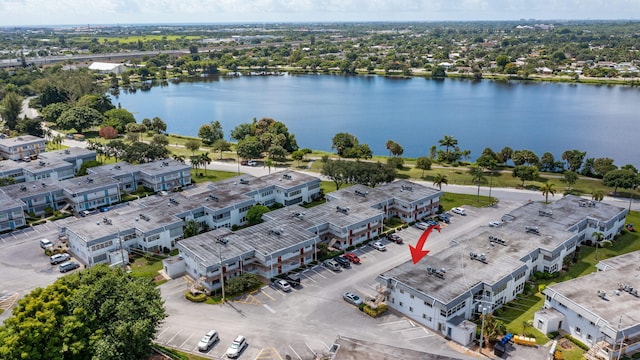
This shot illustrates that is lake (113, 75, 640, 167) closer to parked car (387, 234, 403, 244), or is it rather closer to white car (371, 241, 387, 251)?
parked car (387, 234, 403, 244)

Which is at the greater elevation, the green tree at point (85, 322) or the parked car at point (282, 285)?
the green tree at point (85, 322)

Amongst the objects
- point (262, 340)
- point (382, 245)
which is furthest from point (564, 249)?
point (262, 340)

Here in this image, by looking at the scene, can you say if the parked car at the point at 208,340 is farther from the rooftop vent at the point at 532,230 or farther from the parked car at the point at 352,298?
the rooftop vent at the point at 532,230

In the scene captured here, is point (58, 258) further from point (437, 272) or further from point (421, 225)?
point (421, 225)

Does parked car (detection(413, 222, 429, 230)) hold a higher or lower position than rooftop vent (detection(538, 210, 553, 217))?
lower

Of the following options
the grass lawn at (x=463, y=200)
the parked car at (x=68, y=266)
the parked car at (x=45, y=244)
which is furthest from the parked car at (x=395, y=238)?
the parked car at (x=45, y=244)

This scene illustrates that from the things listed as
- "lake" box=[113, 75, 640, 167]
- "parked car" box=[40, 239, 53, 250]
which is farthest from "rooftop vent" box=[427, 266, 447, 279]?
"lake" box=[113, 75, 640, 167]
